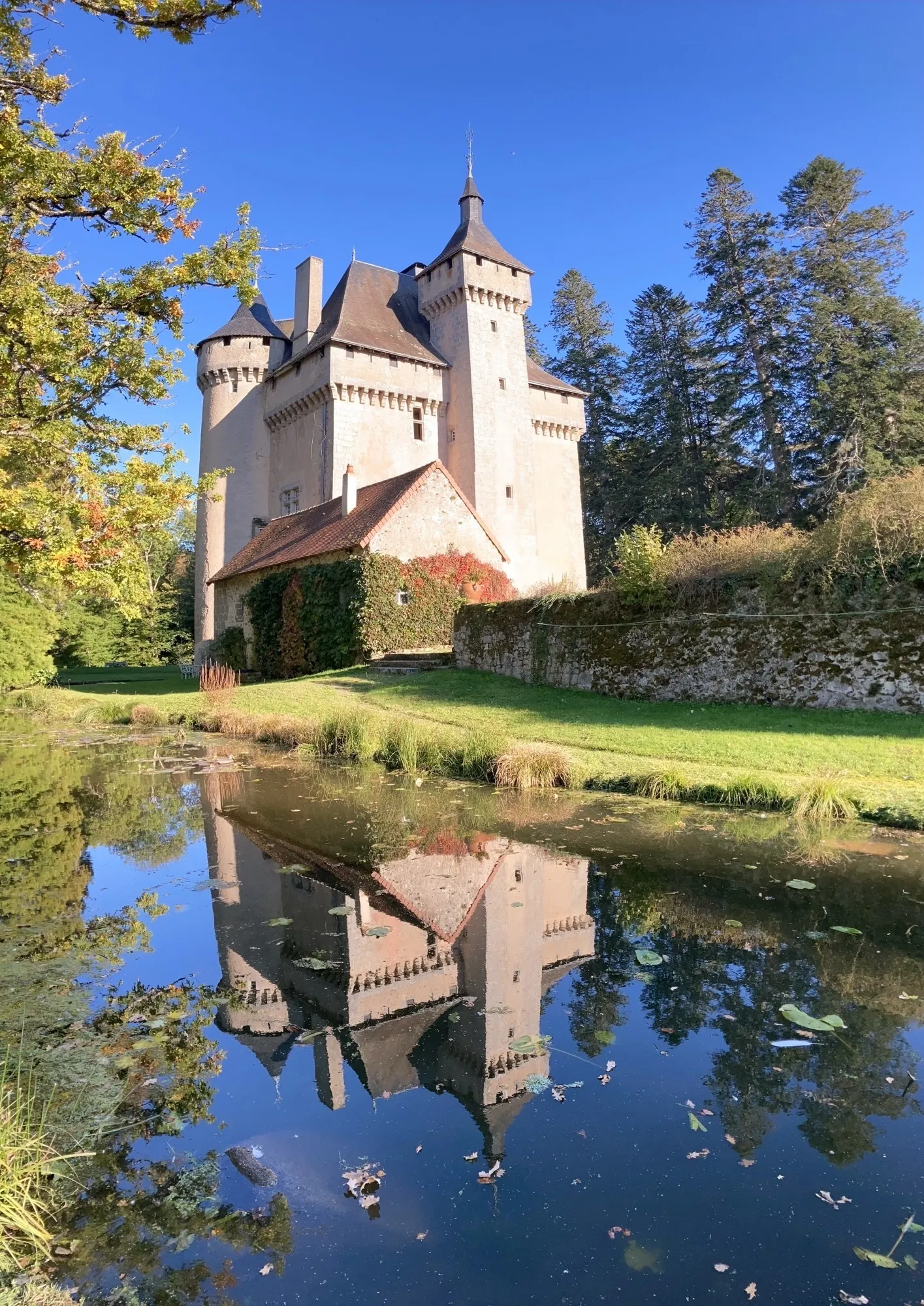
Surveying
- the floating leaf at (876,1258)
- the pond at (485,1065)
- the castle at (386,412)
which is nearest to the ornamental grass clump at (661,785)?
the pond at (485,1065)

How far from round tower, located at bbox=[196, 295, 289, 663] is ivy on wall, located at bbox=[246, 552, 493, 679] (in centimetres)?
1059

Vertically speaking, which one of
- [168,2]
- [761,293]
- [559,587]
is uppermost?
[761,293]

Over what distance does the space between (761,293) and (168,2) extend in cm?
3634

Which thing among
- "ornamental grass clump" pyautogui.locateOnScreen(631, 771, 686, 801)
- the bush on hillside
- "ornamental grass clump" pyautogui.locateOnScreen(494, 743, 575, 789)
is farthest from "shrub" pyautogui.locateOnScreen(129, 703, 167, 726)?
"ornamental grass clump" pyautogui.locateOnScreen(631, 771, 686, 801)

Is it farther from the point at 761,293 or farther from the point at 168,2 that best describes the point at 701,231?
the point at 168,2

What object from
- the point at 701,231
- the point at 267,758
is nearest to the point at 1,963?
the point at 267,758

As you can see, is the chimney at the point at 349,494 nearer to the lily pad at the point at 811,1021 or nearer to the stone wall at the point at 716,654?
the stone wall at the point at 716,654

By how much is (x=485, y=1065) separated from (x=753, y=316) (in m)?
39.1

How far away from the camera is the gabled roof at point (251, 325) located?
36188 mm

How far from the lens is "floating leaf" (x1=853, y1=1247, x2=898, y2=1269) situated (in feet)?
8.32

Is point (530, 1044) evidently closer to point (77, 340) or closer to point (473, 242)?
point (77, 340)

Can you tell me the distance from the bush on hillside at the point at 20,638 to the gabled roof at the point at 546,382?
24164mm

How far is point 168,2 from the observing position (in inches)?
214

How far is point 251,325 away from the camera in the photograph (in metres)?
36.4
